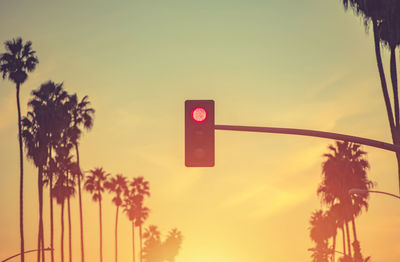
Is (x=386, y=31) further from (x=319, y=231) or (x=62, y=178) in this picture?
(x=319, y=231)

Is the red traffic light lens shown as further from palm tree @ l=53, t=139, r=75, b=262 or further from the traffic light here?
palm tree @ l=53, t=139, r=75, b=262

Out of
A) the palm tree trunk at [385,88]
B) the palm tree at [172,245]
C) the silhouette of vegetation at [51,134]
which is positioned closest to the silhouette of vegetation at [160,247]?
the palm tree at [172,245]

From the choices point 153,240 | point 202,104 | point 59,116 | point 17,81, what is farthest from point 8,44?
point 153,240

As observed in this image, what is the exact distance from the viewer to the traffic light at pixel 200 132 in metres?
14.9

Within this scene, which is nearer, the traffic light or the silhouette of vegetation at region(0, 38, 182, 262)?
the traffic light

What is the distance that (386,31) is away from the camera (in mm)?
36469

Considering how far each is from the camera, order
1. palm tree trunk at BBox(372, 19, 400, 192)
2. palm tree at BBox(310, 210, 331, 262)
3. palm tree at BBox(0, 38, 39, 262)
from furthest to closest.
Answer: palm tree at BBox(310, 210, 331, 262) → palm tree at BBox(0, 38, 39, 262) → palm tree trunk at BBox(372, 19, 400, 192)

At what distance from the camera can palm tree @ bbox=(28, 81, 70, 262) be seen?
218 feet

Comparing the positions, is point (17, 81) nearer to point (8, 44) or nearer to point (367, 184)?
point (8, 44)

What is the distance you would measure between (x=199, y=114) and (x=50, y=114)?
53016mm

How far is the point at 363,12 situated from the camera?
3622 cm

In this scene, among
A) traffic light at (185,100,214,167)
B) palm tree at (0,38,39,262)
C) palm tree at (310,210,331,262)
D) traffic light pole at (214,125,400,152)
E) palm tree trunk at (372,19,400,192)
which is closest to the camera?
traffic light pole at (214,125,400,152)

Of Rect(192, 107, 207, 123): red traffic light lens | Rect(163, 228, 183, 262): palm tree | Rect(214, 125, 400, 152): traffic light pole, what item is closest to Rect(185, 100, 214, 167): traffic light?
Rect(192, 107, 207, 123): red traffic light lens

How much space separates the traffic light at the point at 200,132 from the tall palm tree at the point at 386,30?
69.7 ft
